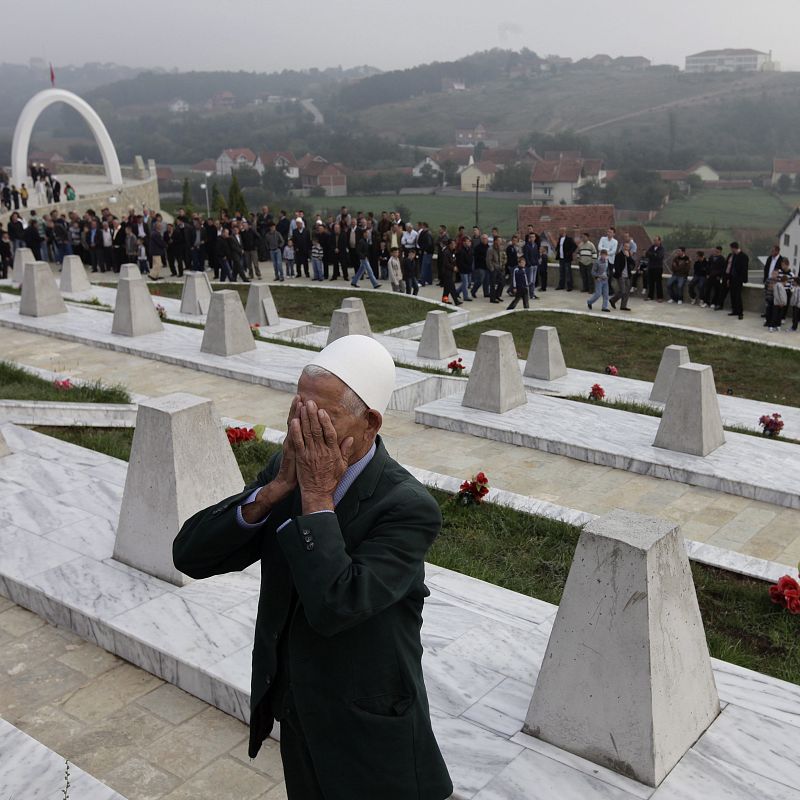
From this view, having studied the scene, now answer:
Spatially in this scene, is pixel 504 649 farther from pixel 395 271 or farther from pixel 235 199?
pixel 235 199

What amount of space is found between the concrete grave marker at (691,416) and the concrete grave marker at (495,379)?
1.93 m

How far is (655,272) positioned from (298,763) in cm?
1994

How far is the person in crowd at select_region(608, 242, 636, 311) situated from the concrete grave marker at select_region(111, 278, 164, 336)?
1066cm

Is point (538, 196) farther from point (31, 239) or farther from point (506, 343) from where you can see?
point (506, 343)

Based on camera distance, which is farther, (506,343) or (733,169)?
(733,169)

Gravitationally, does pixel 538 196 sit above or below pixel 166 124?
below

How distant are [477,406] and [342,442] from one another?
27.1 ft

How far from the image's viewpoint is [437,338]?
46.8 feet

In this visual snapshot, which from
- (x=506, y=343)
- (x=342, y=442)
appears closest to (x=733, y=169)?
(x=506, y=343)

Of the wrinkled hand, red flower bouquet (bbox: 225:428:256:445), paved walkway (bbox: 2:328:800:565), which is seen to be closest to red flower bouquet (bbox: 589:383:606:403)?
paved walkway (bbox: 2:328:800:565)

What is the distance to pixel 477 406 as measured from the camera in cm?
1066

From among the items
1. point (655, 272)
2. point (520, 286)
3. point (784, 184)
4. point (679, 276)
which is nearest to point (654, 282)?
point (655, 272)

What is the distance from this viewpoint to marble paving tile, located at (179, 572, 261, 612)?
17.4ft

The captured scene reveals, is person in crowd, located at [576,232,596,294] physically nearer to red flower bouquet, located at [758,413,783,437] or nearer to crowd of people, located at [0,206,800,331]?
crowd of people, located at [0,206,800,331]
